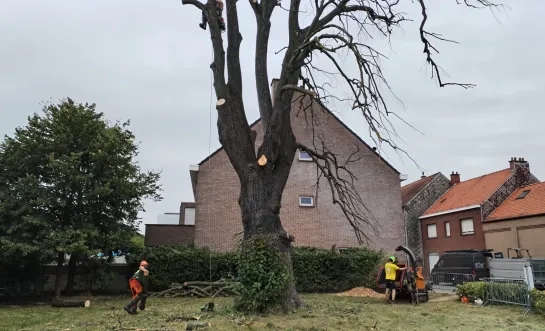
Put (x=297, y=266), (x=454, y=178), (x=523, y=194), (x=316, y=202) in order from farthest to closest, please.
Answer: (x=454, y=178), (x=523, y=194), (x=316, y=202), (x=297, y=266)

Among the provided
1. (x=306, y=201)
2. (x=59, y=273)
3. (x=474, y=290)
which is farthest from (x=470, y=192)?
(x=59, y=273)

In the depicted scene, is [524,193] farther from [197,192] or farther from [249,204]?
[249,204]

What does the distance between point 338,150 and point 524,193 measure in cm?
1269

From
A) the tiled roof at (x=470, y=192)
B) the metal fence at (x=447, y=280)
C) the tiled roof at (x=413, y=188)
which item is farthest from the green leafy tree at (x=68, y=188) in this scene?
the tiled roof at (x=413, y=188)

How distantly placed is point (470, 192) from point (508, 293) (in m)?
21.2

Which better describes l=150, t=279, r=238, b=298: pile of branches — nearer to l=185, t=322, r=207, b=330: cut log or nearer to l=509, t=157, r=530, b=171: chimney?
l=185, t=322, r=207, b=330: cut log

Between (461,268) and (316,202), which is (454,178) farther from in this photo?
(461,268)

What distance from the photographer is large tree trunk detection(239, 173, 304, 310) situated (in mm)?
10453

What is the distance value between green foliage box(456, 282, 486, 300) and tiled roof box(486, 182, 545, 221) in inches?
538

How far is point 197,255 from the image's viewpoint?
19984 millimetres

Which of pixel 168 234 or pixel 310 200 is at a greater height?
pixel 310 200

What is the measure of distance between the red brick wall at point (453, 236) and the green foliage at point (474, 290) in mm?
16739

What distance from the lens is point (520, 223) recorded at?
26.6 m

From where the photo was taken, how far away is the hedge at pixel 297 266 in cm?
1962
